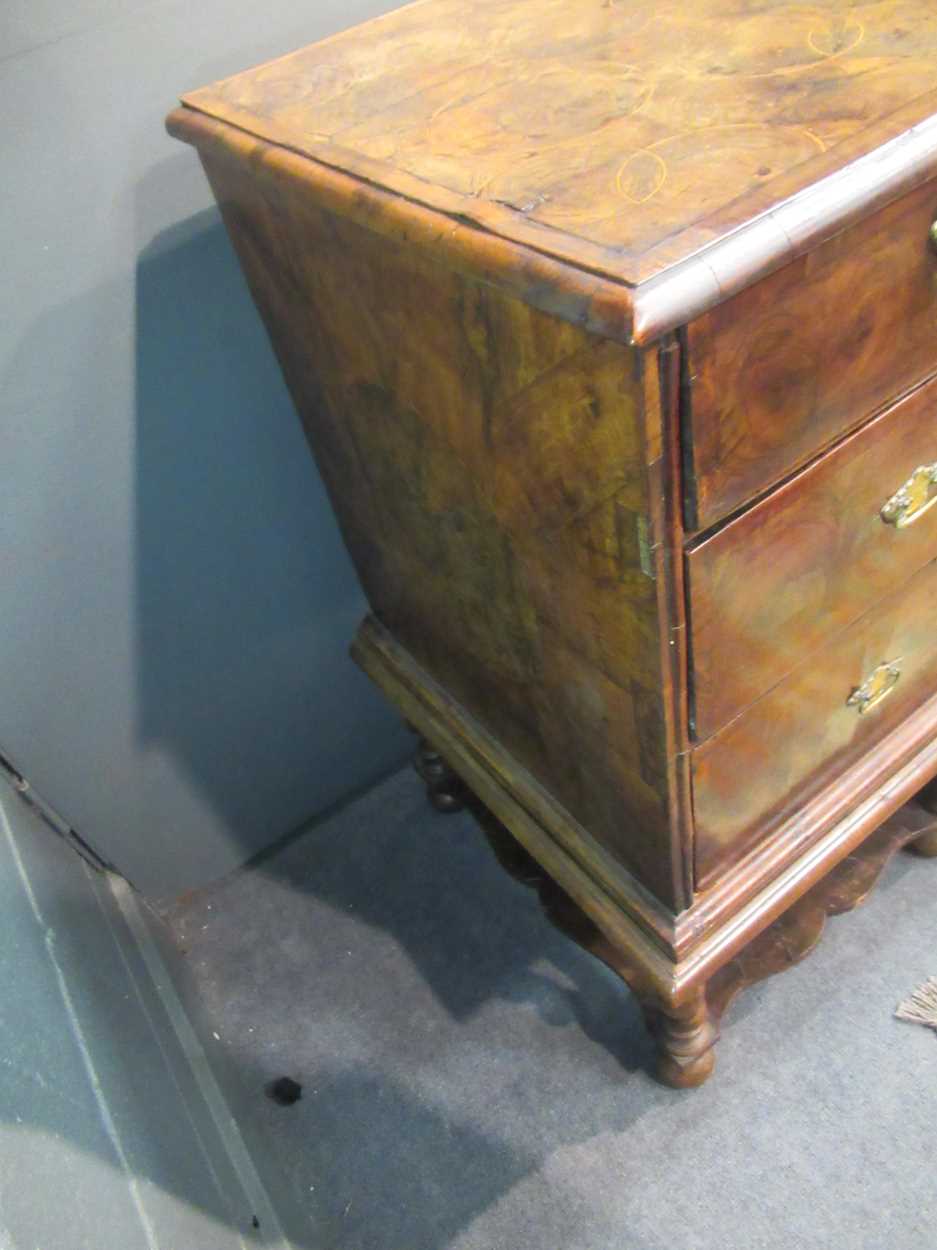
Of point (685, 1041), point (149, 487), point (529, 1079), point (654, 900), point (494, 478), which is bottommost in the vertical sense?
point (529, 1079)

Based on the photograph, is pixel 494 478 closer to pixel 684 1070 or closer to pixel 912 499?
pixel 912 499

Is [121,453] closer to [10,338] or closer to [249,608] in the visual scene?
[10,338]

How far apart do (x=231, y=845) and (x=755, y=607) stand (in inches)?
36.2

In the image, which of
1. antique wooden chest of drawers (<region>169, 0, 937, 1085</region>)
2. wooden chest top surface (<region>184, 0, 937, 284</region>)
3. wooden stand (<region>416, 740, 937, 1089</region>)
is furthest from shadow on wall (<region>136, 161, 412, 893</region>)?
wooden stand (<region>416, 740, 937, 1089</region>)

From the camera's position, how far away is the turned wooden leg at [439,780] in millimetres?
1232

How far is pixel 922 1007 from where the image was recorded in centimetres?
106

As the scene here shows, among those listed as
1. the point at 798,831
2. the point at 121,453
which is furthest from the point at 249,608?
the point at 798,831

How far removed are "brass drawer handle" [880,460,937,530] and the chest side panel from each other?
0.21 metres

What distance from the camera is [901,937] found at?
1120 mm

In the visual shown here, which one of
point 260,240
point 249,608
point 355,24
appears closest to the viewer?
point 260,240

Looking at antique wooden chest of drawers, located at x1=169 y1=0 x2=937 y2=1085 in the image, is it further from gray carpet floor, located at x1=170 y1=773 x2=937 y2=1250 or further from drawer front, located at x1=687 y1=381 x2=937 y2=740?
gray carpet floor, located at x1=170 y1=773 x2=937 y2=1250

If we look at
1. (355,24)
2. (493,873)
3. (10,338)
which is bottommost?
(493,873)

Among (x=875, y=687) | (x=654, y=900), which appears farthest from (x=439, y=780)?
(x=875, y=687)

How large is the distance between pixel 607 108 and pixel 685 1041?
831mm
